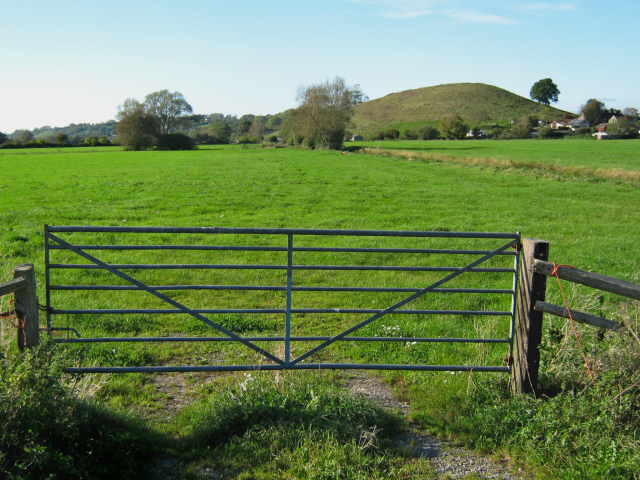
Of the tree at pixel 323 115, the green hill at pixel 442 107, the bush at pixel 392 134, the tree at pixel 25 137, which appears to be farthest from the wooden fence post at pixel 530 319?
the green hill at pixel 442 107

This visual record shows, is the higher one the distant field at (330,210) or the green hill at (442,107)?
the green hill at (442,107)

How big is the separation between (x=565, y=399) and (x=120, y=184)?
27777 millimetres

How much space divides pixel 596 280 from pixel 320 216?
14331 mm

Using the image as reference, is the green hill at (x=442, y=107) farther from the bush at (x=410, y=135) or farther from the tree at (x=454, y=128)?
the tree at (x=454, y=128)

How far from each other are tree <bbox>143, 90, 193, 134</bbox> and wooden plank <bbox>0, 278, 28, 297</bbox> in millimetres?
101010

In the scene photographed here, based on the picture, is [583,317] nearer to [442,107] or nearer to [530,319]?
[530,319]

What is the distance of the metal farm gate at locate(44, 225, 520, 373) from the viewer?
5242 millimetres

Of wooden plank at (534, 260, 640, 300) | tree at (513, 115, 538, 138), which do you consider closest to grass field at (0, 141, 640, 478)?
wooden plank at (534, 260, 640, 300)

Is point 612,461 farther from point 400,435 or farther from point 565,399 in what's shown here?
point 400,435

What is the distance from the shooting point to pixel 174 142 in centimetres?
9344

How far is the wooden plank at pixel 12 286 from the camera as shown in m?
4.21

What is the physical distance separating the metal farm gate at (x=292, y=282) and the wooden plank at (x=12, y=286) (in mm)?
543

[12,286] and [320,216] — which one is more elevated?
[12,286]

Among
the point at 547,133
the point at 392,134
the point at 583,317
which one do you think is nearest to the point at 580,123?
the point at 547,133
